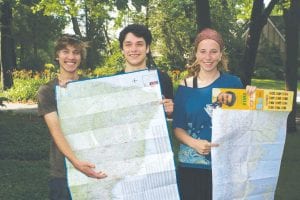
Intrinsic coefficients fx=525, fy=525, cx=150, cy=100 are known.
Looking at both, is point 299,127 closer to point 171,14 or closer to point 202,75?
point 202,75

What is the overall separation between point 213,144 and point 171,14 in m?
30.7

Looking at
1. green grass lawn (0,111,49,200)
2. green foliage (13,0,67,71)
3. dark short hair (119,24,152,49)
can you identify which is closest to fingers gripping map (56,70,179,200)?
dark short hair (119,24,152,49)

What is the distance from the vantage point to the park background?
910 centimetres

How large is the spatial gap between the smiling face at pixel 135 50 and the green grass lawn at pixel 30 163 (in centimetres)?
410

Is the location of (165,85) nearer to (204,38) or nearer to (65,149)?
(204,38)

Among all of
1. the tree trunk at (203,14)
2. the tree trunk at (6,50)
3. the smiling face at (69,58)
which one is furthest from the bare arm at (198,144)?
the tree trunk at (6,50)

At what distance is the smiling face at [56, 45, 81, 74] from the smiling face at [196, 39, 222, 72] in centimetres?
84

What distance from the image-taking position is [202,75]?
11.9 ft

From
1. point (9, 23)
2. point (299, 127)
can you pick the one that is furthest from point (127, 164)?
point (9, 23)

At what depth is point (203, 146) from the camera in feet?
11.5

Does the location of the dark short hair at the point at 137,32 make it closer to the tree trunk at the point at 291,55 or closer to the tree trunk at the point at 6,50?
the tree trunk at the point at 291,55

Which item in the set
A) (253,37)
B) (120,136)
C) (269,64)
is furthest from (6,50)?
(269,64)

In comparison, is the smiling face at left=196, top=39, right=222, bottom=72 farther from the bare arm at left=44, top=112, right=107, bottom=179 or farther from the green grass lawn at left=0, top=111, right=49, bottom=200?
the green grass lawn at left=0, top=111, right=49, bottom=200

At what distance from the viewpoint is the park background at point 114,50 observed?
29.9 ft
